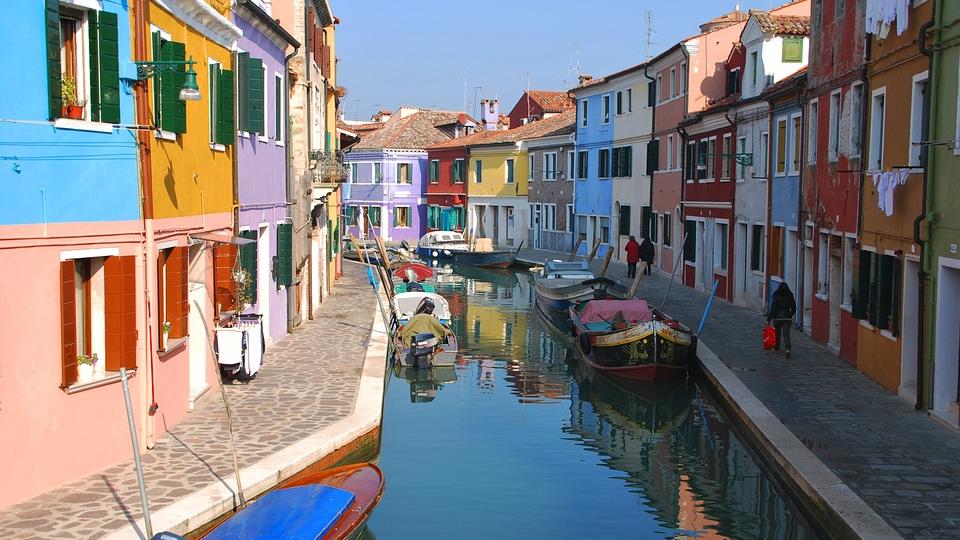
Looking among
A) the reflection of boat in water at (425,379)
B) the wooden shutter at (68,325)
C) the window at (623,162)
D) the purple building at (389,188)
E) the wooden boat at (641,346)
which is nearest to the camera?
the wooden shutter at (68,325)

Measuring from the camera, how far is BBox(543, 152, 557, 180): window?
55.4 m

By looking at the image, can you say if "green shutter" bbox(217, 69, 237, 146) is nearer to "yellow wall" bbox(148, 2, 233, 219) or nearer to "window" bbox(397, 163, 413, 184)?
"yellow wall" bbox(148, 2, 233, 219)

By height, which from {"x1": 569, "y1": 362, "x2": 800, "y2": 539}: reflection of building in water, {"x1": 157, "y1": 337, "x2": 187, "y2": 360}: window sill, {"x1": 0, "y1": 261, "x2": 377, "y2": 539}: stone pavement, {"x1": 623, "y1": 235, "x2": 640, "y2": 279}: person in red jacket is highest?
{"x1": 157, "y1": 337, "x2": 187, "y2": 360}: window sill

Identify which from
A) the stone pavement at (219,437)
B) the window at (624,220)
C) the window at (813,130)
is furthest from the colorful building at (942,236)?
the window at (624,220)

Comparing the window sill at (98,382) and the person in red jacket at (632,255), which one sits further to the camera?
the person in red jacket at (632,255)

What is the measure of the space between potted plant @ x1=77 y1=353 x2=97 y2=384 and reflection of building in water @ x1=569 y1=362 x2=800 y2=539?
6883 mm

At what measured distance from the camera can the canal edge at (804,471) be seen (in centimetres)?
1045

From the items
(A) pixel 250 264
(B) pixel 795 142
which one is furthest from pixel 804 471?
(B) pixel 795 142

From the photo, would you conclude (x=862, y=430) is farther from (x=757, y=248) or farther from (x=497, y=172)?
(x=497, y=172)

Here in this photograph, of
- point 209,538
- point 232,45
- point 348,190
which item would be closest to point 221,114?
point 232,45

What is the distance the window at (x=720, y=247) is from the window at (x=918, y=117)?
52.0ft

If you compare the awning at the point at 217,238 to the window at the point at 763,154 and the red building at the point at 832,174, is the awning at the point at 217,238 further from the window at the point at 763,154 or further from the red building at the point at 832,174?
the window at the point at 763,154

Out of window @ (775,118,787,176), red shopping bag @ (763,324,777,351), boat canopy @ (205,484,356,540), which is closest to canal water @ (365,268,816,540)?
red shopping bag @ (763,324,777,351)

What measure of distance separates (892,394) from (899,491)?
18.4ft
